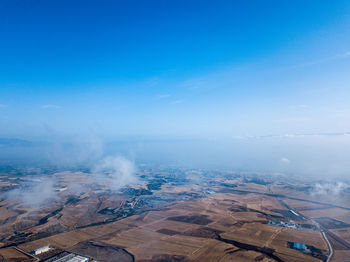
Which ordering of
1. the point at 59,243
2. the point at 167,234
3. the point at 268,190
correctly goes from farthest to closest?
the point at 268,190, the point at 167,234, the point at 59,243

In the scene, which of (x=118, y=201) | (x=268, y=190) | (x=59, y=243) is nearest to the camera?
(x=59, y=243)

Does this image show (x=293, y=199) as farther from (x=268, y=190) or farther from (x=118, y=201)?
(x=118, y=201)

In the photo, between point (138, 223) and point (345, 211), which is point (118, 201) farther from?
point (345, 211)

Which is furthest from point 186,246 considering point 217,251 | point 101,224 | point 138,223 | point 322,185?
point 322,185

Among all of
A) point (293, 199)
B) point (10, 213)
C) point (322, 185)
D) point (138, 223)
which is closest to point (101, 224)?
point (138, 223)

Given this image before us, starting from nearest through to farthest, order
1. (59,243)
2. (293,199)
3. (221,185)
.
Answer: (59,243) < (293,199) < (221,185)

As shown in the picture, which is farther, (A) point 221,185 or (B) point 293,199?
(A) point 221,185
